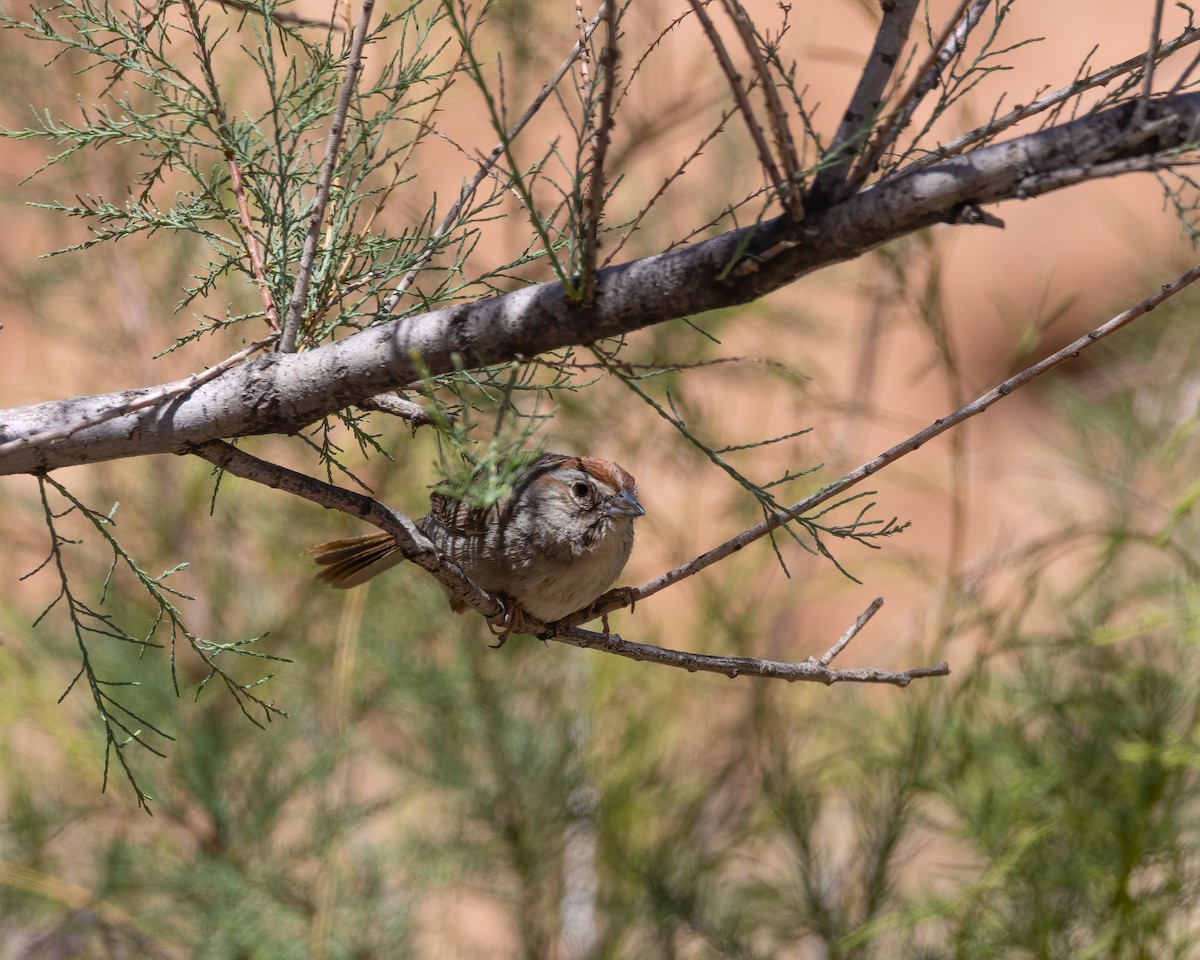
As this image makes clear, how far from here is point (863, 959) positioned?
4.53 m

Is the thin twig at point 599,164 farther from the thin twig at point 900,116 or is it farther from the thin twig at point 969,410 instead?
the thin twig at point 969,410

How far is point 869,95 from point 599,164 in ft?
1.26

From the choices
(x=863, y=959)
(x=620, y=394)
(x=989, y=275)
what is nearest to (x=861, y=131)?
(x=863, y=959)

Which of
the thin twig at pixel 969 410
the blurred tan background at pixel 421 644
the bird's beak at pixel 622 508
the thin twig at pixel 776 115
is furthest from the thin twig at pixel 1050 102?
the blurred tan background at pixel 421 644

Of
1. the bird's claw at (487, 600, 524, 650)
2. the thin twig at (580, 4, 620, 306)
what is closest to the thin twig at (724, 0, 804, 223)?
the thin twig at (580, 4, 620, 306)

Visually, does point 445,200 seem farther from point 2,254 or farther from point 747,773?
point 747,773

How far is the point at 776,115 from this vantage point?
1461 millimetres

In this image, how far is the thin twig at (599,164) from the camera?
1.44 metres

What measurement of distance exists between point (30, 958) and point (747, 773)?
10.5 ft

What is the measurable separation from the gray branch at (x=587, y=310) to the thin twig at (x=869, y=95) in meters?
0.04

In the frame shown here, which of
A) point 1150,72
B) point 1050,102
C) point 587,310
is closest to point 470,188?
point 587,310

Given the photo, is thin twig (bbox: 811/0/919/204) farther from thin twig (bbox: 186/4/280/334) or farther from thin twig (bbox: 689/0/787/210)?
thin twig (bbox: 186/4/280/334)

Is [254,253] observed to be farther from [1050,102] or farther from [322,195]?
[1050,102]

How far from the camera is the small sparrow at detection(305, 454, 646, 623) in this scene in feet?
9.25
